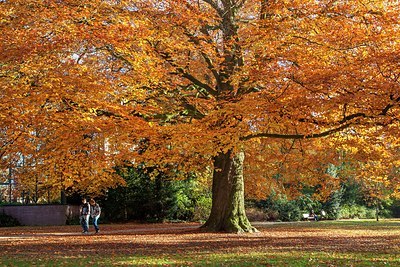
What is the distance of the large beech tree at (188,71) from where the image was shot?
51.9ft

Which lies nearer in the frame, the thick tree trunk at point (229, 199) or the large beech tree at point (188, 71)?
the large beech tree at point (188, 71)

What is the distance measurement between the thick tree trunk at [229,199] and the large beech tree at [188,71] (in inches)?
21.4

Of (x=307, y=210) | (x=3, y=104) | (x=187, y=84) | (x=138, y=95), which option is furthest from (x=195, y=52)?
(x=307, y=210)

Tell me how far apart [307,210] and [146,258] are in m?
32.7

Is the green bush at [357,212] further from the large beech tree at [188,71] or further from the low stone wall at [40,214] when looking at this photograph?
the large beech tree at [188,71]

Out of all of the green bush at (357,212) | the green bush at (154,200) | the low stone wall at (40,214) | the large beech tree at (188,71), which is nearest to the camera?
the large beech tree at (188,71)

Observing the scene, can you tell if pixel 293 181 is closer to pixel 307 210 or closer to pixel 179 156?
pixel 179 156

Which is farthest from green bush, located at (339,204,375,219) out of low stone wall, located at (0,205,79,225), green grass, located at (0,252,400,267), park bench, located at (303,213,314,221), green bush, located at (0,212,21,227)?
green grass, located at (0,252,400,267)

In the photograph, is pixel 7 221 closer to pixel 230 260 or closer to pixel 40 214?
pixel 40 214

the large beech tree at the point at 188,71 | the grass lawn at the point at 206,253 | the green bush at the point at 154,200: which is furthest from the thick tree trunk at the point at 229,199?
the green bush at the point at 154,200

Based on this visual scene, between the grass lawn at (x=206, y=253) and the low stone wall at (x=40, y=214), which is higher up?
the low stone wall at (x=40, y=214)

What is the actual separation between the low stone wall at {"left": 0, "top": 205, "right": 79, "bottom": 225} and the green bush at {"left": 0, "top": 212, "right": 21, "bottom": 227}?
42 centimetres

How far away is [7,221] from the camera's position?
34.2 m

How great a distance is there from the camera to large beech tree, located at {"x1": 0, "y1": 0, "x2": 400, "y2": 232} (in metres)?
15.8
